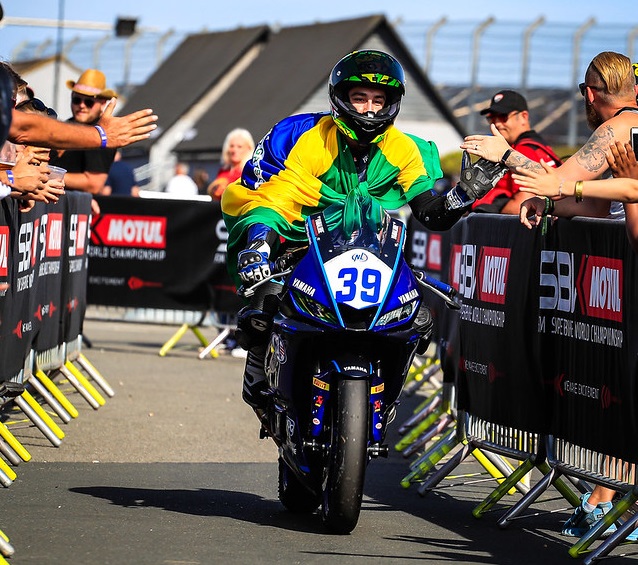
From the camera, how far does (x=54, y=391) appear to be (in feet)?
33.6

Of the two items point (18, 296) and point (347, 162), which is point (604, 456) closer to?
point (347, 162)

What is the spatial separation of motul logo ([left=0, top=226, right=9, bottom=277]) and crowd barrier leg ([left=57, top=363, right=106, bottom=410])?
2.75 m

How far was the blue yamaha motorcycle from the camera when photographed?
615 cm

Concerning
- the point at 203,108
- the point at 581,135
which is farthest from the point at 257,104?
the point at 581,135

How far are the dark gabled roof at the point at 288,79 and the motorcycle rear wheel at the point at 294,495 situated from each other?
44.5 metres

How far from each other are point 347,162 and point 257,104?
4798 cm

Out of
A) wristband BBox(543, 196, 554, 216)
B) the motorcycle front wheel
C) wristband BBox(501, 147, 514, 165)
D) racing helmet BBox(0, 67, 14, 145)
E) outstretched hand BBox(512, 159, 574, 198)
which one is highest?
racing helmet BBox(0, 67, 14, 145)

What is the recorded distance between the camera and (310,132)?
713cm

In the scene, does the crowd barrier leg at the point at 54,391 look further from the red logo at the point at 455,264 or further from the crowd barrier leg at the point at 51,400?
the red logo at the point at 455,264

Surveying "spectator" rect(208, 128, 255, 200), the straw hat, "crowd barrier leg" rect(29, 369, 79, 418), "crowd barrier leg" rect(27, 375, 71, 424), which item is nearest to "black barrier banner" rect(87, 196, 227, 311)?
"spectator" rect(208, 128, 255, 200)

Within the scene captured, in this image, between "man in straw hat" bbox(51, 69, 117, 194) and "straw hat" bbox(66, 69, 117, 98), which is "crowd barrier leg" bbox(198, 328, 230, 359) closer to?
"man in straw hat" bbox(51, 69, 117, 194)

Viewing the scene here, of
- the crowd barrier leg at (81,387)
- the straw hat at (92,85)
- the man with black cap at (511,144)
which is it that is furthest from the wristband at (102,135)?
the straw hat at (92,85)

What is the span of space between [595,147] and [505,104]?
15.1 feet

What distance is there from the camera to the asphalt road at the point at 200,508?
6098 mm
